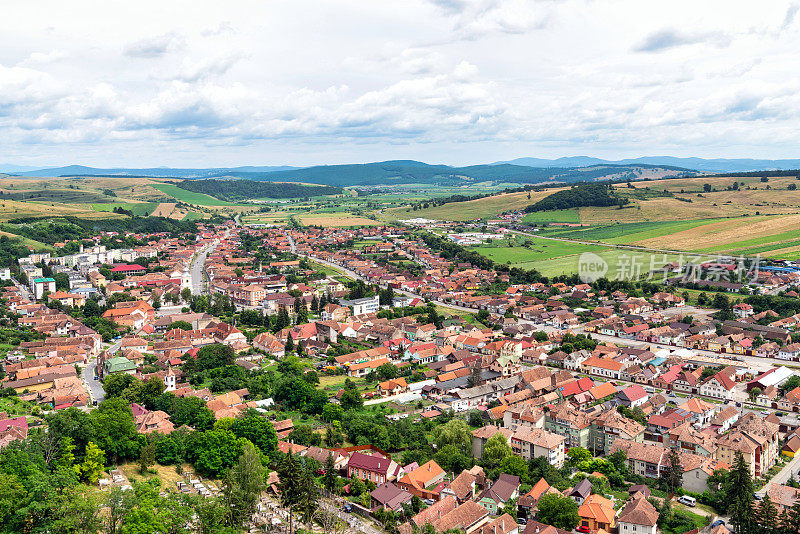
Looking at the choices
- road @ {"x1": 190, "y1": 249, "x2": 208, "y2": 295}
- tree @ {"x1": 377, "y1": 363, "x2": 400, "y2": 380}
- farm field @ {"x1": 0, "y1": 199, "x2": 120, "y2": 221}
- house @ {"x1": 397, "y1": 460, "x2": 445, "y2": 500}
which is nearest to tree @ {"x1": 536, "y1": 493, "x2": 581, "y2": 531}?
house @ {"x1": 397, "y1": 460, "x2": 445, "y2": 500}

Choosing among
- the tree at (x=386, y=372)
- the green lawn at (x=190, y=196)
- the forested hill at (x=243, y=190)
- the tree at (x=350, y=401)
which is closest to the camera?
the tree at (x=350, y=401)

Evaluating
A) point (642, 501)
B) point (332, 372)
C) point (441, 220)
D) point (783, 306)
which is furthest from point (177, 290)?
point (441, 220)

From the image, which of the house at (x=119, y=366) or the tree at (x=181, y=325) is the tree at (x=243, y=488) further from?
the tree at (x=181, y=325)

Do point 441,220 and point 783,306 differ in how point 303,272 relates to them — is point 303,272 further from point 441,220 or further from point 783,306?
point 441,220

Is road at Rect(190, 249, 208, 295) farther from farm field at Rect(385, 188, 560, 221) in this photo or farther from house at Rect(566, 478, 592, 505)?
farm field at Rect(385, 188, 560, 221)

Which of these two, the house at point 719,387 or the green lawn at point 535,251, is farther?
the green lawn at point 535,251

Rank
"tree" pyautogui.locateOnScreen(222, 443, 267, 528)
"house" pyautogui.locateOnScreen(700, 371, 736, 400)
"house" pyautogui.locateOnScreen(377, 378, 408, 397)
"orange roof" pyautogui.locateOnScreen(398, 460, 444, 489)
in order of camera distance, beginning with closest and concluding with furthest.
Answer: "tree" pyautogui.locateOnScreen(222, 443, 267, 528) → "orange roof" pyautogui.locateOnScreen(398, 460, 444, 489) → "house" pyautogui.locateOnScreen(700, 371, 736, 400) → "house" pyautogui.locateOnScreen(377, 378, 408, 397)

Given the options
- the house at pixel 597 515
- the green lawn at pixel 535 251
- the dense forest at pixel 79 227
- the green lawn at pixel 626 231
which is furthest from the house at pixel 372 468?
the dense forest at pixel 79 227
